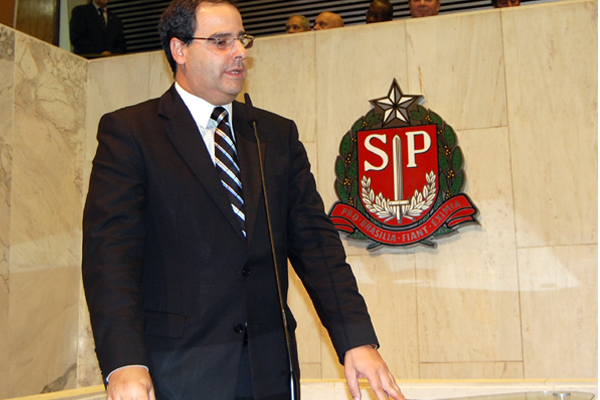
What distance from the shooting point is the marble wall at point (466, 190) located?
4.71 meters

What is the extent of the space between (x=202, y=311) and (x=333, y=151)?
3.54 meters

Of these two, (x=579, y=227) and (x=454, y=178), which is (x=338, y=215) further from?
A: (x=579, y=227)

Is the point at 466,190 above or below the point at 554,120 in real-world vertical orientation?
below

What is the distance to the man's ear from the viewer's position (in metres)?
2.17

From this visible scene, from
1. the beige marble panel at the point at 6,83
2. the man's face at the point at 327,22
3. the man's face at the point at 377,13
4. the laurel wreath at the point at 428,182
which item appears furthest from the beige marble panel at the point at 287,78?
the beige marble panel at the point at 6,83

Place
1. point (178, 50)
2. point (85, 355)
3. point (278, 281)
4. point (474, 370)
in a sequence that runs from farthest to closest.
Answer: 1. point (85, 355)
2. point (474, 370)
3. point (178, 50)
4. point (278, 281)

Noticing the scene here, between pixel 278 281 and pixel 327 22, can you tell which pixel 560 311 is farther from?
pixel 278 281

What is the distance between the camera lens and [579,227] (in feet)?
15.4

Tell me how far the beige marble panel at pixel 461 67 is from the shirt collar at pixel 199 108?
3.22 metres

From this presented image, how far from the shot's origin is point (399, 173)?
198 inches

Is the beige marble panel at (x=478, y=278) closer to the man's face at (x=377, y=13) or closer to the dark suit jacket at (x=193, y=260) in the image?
the man's face at (x=377, y=13)

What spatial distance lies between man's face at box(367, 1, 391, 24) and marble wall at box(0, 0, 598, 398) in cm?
18

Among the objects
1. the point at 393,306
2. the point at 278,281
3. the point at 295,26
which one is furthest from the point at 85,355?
the point at 278,281

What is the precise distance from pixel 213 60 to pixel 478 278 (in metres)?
Answer: 3.23
